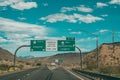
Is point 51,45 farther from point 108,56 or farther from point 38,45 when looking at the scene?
point 108,56

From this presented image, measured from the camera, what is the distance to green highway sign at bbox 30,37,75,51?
63.1 metres

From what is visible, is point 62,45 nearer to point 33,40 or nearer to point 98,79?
point 33,40

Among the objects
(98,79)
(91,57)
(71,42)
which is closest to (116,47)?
(91,57)

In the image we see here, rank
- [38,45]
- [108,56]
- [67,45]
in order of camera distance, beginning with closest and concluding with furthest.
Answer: [67,45] < [38,45] < [108,56]

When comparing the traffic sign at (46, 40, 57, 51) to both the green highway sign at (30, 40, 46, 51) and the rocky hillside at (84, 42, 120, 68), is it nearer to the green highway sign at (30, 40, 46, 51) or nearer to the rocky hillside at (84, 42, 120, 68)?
the green highway sign at (30, 40, 46, 51)

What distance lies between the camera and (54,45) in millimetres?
63562

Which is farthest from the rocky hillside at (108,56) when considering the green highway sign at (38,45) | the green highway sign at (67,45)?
the green highway sign at (38,45)

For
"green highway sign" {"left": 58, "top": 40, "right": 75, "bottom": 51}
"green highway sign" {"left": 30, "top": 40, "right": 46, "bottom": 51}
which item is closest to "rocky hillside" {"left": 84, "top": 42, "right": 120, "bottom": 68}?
"green highway sign" {"left": 58, "top": 40, "right": 75, "bottom": 51}

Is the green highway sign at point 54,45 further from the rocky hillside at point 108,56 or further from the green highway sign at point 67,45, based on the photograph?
the rocky hillside at point 108,56

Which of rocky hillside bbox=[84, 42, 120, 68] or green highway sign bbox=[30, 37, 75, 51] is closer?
green highway sign bbox=[30, 37, 75, 51]

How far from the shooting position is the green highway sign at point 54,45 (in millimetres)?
63125

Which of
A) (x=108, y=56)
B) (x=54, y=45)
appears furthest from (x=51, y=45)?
(x=108, y=56)

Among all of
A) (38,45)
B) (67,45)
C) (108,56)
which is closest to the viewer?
(67,45)

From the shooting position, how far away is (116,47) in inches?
5271
